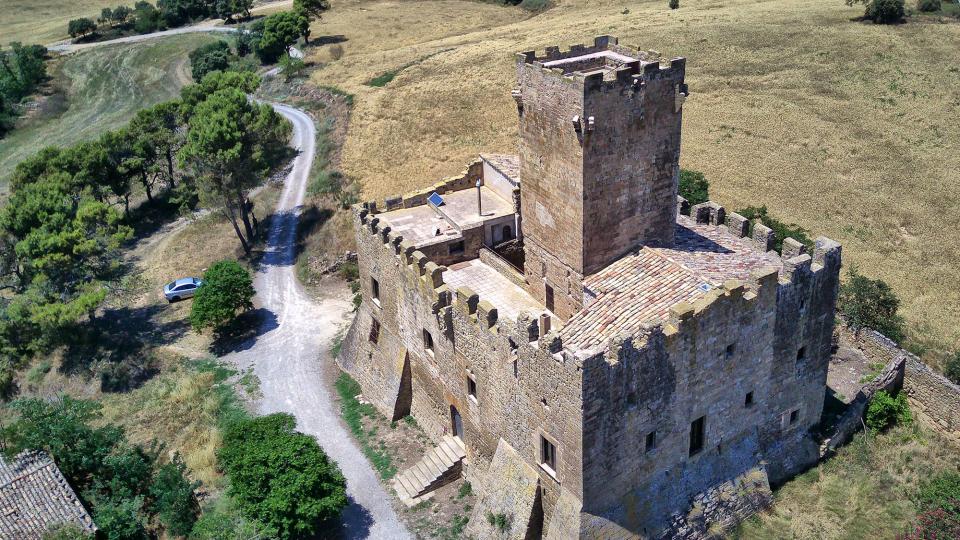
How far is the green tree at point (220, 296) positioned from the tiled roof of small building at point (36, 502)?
12847 millimetres

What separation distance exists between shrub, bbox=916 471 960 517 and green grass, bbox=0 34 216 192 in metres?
82.9

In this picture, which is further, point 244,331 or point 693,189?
point 693,189

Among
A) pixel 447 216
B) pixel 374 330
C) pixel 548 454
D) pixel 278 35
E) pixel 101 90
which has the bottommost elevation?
pixel 374 330

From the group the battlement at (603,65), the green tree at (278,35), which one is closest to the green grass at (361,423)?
the battlement at (603,65)

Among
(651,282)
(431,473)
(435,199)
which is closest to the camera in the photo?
(651,282)

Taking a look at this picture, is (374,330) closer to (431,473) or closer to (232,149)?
(431,473)

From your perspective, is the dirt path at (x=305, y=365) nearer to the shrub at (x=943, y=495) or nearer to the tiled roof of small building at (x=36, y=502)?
the tiled roof of small building at (x=36, y=502)

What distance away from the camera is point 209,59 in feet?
330

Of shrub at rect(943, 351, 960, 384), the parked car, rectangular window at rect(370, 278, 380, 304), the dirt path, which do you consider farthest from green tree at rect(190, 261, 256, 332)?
shrub at rect(943, 351, 960, 384)

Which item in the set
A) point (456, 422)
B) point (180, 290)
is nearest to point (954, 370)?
point (456, 422)

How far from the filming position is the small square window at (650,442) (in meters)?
26.3

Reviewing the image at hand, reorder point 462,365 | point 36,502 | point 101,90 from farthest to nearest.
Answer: point 101,90 → point 36,502 → point 462,365

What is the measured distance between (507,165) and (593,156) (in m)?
12.2

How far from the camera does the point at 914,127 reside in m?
63.6
